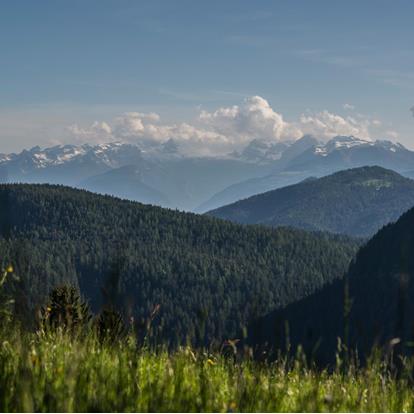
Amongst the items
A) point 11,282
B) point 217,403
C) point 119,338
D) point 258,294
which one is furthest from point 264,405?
point 119,338

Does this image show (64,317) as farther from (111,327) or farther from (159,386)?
(159,386)

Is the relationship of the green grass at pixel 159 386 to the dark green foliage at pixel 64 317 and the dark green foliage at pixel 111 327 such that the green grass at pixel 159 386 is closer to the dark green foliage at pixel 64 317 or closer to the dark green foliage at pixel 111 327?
the dark green foliage at pixel 64 317

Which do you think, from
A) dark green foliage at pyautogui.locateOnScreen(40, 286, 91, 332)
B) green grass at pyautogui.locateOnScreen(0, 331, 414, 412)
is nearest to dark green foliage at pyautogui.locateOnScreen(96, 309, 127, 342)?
dark green foliage at pyautogui.locateOnScreen(40, 286, 91, 332)

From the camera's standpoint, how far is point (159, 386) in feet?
15.8

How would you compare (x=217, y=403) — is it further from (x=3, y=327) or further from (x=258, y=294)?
(x=3, y=327)

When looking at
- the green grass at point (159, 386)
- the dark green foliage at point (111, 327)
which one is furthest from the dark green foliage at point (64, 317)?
the green grass at point (159, 386)

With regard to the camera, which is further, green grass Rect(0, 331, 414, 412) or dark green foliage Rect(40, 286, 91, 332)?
dark green foliage Rect(40, 286, 91, 332)

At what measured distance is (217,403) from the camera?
455cm

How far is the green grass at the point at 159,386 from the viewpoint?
425cm

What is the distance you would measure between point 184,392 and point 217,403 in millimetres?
338

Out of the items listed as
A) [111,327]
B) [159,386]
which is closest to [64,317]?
[111,327]

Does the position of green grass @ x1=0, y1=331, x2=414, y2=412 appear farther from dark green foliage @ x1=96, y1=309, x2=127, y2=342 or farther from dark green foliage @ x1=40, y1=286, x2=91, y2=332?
dark green foliage @ x1=96, y1=309, x2=127, y2=342

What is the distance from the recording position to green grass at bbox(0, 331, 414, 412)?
4246 millimetres

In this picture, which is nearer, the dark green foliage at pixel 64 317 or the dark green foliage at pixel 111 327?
the dark green foliage at pixel 64 317
